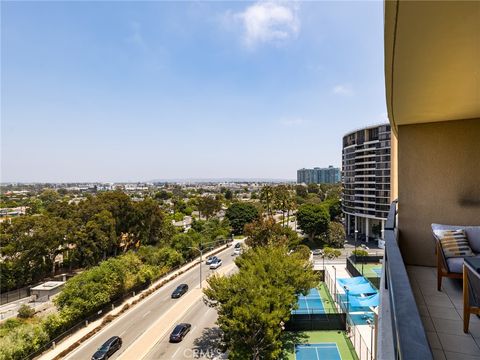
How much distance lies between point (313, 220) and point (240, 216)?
404 inches

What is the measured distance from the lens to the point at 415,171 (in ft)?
14.1

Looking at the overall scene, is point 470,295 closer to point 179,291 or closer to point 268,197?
point 179,291

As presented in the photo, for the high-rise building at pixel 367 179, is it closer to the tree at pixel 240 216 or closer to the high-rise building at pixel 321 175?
the tree at pixel 240 216

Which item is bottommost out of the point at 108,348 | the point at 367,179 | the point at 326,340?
the point at 326,340

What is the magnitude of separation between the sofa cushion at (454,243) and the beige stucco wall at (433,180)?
1042 mm

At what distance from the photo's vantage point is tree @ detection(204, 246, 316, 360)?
976 centimetres

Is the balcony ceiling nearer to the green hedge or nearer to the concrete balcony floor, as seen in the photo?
the concrete balcony floor

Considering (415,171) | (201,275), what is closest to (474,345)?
(415,171)

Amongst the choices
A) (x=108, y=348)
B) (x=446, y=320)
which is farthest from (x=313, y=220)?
(x=446, y=320)

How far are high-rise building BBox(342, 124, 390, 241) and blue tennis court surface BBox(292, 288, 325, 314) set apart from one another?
16.4 meters

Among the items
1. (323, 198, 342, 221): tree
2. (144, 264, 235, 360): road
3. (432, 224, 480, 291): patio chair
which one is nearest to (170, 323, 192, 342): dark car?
(144, 264, 235, 360): road

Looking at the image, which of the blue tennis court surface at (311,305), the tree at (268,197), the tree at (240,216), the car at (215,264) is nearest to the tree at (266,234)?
the car at (215,264)

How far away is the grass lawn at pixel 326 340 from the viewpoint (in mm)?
11570

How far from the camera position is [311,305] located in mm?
16641
